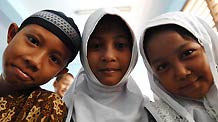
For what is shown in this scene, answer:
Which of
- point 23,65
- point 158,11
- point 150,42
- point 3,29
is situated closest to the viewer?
point 23,65

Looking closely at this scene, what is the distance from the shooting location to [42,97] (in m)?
0.71

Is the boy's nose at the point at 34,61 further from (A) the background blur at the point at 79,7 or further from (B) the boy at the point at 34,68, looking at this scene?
(A) the background blur at the point at 79,7

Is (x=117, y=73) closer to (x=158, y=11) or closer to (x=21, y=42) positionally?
(x=21, y=42)

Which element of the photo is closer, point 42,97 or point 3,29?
point 42,97

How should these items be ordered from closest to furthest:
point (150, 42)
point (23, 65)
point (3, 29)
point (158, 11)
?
point (23, 65), point (150, 42), point (3, 29), point (158, 11)

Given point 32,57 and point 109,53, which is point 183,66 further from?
point 32,57

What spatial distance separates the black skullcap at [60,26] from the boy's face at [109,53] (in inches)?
1.9

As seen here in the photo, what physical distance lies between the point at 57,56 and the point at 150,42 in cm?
28

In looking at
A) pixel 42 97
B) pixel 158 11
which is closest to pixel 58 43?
pixel 42 97

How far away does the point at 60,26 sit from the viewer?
0.77 metres

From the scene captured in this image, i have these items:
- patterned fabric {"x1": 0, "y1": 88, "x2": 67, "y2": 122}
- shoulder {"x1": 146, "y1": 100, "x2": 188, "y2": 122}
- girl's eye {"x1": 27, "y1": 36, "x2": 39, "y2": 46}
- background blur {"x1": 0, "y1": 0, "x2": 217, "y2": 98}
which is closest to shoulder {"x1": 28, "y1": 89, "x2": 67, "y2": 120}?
patterned fabric {"x1": 0, "y1": 88, "x2": 67, "y2": 122}

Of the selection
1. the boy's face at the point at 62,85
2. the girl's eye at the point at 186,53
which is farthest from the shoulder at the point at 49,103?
the boy's face at the point at 62,85

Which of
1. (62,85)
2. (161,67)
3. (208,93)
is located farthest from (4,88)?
(62,85)

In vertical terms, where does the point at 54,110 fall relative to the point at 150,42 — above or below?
below
